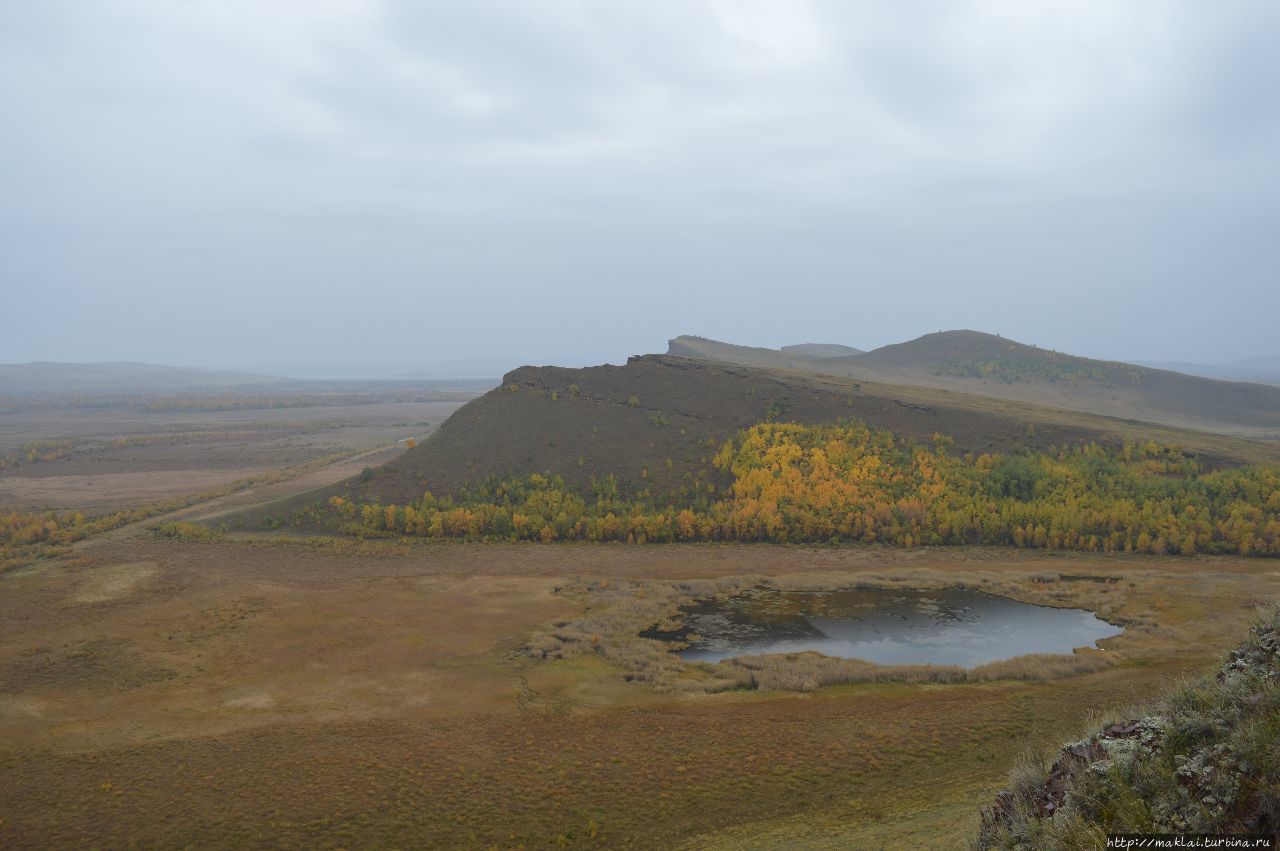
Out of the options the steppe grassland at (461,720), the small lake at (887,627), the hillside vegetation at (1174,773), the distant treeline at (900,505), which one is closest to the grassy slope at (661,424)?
the distant treeline at (900,505)

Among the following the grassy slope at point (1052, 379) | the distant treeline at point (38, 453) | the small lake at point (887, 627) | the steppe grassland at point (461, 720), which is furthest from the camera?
the grassy slope at point (1052, 379)

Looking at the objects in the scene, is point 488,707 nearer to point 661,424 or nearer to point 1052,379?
point 661,424

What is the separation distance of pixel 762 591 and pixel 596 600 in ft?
30.9

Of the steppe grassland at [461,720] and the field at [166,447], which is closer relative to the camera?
the steppe grassland at [461,720]

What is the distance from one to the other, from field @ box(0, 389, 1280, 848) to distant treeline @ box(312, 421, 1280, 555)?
3.50m

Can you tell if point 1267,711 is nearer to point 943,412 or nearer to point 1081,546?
point 1081,546

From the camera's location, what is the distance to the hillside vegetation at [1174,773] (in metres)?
8.04

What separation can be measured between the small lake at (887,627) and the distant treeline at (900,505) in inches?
500

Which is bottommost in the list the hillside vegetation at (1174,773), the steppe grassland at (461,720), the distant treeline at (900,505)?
the steppe grassland at (461,720)

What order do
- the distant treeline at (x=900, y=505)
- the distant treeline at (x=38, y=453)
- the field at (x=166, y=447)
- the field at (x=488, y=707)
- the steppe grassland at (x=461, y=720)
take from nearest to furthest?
the field at (x=488, y=707)
the steppe grassland at (x=461, y=720)
the distant treeline at (x=900, y=505)
the field at (x=166, y=447)
the distant treeline at (x=38, y=453)

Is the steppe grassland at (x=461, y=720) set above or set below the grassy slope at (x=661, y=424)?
below

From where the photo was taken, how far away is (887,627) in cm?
3459

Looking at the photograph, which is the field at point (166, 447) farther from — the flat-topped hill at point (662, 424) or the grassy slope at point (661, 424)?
the flat-topped hill at point (662, 424)

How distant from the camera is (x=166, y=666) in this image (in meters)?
29.5
